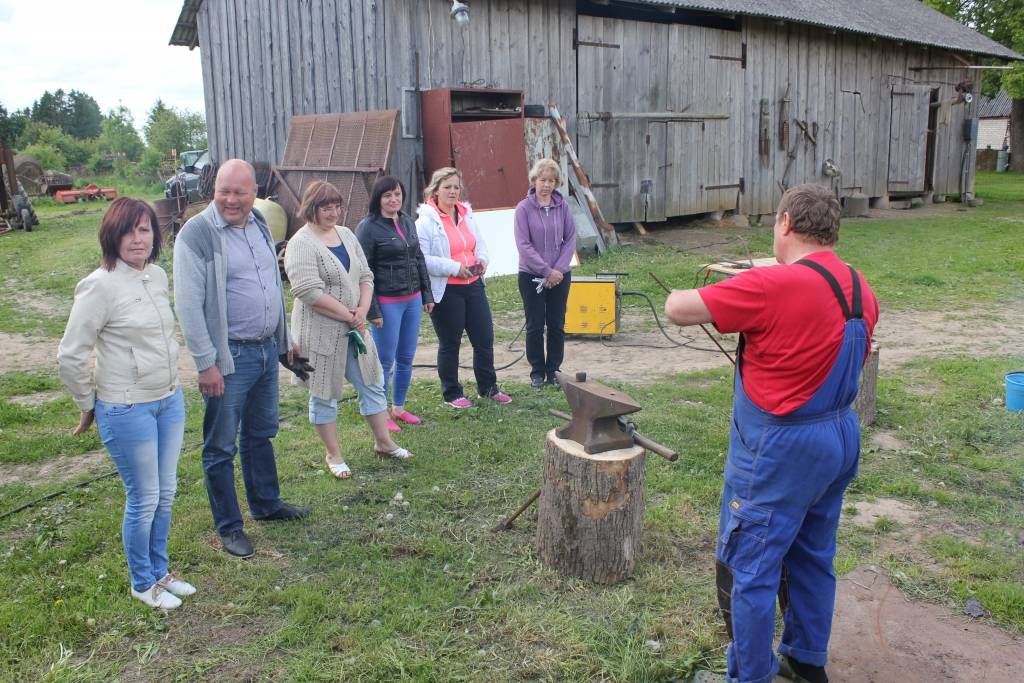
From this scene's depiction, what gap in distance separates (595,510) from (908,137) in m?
19.0

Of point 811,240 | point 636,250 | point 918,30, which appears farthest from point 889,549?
point 918,30

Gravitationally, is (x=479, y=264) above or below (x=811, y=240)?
below

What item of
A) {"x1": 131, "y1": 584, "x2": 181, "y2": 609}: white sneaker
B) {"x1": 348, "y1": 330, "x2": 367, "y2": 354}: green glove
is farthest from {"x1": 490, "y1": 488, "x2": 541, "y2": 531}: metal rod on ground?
{"x1": 131, "y1": 584, "x2": 181, "y2": 609}: white sneaker

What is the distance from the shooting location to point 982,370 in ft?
22.5

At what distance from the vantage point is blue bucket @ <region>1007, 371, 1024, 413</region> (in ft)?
19.0

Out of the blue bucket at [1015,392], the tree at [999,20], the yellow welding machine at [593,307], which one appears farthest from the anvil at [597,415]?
the tree at [999,20]

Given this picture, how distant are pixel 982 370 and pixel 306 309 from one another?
18.1ft

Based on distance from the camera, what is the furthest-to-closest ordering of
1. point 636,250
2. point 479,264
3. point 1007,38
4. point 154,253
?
point 1007,38, point 636,250, point 479,264, point 154,253

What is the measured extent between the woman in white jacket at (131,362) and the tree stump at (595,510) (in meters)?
1.68

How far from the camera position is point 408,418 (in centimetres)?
581

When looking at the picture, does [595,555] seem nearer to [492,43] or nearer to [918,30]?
[492,43]

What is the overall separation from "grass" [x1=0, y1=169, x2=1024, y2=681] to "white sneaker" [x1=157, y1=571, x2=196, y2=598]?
0.18ft

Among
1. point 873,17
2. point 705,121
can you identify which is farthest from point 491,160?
point 873,17

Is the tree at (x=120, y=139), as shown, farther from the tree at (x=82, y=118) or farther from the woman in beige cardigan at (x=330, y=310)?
the woman in beige cardigan at (x=330, y=310)
